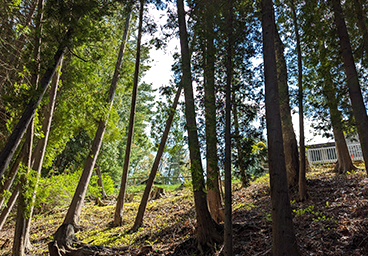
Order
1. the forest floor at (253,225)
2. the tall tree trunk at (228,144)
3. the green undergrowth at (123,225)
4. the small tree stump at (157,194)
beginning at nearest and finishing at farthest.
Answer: the tall tree trunk at (228,144)
the forest floor at (253,225)
the green undergrowth at (123,225)
the small tree stump at (157,194)

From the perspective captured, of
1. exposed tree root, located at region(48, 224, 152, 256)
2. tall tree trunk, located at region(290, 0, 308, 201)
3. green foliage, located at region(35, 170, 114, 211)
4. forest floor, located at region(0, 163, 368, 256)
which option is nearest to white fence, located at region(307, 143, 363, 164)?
forest floor, located at region(0, 163, 368, 256)

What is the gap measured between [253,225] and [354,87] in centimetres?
374

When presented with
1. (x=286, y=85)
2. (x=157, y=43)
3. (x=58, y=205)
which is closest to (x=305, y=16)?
(x=286, y=85)

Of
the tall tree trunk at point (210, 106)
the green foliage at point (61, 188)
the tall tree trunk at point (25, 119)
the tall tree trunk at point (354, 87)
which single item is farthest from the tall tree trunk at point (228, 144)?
the green foliage at point (61, 188)

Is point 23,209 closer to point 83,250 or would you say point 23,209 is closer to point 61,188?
point 83,250

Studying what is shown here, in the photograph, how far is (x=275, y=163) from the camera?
3566 mm

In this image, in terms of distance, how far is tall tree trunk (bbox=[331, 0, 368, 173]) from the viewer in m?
5.03

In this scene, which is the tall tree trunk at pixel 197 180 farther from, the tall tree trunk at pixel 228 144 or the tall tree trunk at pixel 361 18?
the tall tree trunk at pixel 361 18

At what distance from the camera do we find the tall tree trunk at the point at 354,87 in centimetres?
503

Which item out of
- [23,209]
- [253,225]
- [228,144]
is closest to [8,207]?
[23,209]

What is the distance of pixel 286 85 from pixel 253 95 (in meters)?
2.13

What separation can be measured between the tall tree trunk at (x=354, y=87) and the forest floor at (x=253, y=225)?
1300mm

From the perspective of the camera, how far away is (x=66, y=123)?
768cm

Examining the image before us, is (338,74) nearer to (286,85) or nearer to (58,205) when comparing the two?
(286,85)
